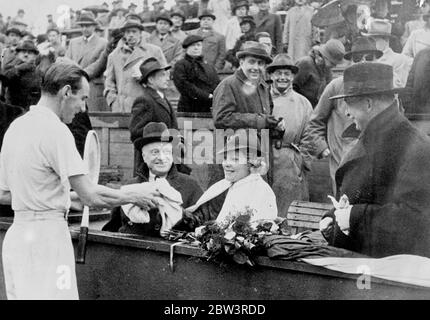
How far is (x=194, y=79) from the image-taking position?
26.5 ft

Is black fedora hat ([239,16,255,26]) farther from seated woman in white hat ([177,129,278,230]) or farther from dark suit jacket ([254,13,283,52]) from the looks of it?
seated woman in white hat ([177,129,278,230])

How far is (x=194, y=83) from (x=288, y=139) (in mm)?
1764

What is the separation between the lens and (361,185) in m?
4.11

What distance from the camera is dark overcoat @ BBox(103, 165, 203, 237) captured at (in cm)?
495

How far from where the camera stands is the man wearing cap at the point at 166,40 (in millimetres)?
9938

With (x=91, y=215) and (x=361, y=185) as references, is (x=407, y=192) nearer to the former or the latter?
(x=361, y=185)

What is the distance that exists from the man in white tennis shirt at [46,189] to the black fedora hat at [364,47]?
3.20m

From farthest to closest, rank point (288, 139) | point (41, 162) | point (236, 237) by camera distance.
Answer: point (288, 139) < point (236, 237) < point (41, 162)

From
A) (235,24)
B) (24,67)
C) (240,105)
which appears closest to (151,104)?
(240,105)

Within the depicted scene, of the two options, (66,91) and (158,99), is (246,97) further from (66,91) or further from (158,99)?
(66,91)

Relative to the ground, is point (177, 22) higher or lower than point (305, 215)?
higher

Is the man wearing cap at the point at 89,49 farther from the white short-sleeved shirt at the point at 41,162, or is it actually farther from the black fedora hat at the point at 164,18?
the white short-sleeved shirt at the point at 41,162

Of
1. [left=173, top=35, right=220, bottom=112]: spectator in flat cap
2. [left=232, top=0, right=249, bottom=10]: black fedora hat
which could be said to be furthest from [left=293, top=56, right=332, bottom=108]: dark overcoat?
[left=232, top=0, right=249, bottom=10]: black fedora hat

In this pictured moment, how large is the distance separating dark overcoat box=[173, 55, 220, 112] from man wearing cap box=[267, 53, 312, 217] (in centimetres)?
123
